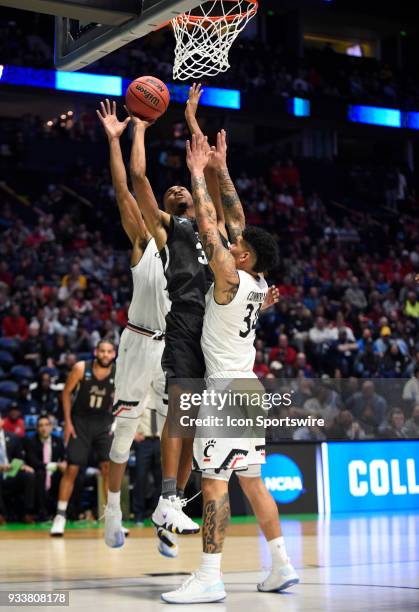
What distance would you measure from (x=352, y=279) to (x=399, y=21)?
523 inches

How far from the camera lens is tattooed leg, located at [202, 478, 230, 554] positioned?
5.79m

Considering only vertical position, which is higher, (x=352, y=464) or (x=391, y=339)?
(x=391, y=339)

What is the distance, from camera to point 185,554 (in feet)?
28.6

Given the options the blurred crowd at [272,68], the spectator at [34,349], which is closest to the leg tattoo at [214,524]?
the spectator at [34,349]

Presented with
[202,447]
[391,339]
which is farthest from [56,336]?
Answer: [202,447]

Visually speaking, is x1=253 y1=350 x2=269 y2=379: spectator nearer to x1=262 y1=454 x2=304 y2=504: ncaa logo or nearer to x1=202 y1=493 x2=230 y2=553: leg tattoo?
x1=262 y1=454 x2=304 y2=504: ncaa logo

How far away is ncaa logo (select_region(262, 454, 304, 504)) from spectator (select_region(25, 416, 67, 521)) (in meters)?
2.82

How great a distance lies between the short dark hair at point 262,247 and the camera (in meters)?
6.12

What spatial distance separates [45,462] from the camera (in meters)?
12.9

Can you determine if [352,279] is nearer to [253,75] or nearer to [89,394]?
[253,75]

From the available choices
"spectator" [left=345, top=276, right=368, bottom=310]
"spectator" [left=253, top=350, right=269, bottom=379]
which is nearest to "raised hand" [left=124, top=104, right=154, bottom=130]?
"spectator" [left=253, top=350, right=269, bottom=379]

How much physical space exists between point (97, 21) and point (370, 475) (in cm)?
912

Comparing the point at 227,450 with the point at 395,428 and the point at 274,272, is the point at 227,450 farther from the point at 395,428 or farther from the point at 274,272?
the point at 274,272

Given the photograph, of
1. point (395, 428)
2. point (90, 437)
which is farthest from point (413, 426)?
point (90, 437)
